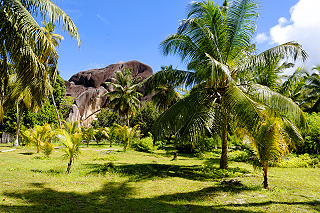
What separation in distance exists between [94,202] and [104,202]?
22cm

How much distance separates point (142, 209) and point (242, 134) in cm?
436

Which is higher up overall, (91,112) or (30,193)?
(91,112)

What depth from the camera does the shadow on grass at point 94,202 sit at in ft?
13.6

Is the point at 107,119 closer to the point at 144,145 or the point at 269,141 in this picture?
the point at 144,145

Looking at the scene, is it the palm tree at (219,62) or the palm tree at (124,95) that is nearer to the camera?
the palm tree at (219,62)

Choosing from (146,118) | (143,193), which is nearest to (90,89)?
(146,118)

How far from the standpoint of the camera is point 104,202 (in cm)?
475

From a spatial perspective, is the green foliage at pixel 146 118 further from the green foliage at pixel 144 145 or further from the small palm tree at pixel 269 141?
the small palm tree at pixel 269 141

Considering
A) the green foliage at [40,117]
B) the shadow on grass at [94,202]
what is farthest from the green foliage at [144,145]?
the shadow on grass at [94,202]

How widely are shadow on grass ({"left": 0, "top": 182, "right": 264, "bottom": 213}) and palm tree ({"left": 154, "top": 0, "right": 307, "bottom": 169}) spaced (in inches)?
117

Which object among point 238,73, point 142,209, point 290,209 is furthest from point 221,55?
point 142,209

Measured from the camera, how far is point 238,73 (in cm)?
845

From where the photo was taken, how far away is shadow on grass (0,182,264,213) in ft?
13.6

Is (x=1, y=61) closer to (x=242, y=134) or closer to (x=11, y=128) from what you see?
(x=242, y=134)
